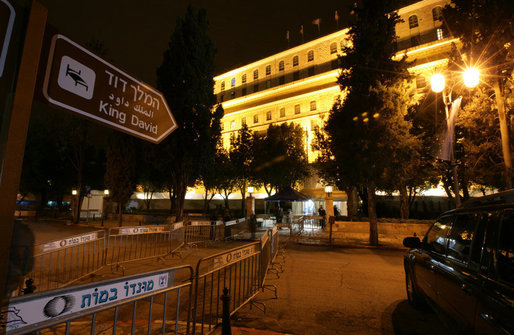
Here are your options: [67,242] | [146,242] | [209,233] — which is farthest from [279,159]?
[67,242]

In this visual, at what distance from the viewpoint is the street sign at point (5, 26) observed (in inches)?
51.2

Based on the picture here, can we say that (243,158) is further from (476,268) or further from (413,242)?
(476,268)

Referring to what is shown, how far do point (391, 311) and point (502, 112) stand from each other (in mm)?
10412

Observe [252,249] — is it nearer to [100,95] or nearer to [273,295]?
[273,295]

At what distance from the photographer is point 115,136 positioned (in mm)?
20219

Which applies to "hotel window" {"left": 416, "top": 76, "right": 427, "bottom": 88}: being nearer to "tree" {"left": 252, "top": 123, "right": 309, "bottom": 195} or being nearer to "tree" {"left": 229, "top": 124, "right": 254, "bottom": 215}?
"tree" {"left": 252, "top": 123, "right": 309, "bottom": 195}

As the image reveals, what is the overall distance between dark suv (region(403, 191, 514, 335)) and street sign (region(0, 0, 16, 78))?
11.5ft

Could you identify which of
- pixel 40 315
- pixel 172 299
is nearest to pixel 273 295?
pixel 172 299

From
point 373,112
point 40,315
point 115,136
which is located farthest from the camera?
point 115,136

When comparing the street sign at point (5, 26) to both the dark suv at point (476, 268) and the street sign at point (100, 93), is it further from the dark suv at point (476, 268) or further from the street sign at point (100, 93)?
the dark suv at point (476, 268)

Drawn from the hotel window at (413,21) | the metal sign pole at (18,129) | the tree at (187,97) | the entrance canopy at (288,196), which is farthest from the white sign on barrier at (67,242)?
the hotel window at (413,21)

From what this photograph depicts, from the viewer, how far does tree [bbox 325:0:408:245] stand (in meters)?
13.7

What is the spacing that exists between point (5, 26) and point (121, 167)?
21.1 metres

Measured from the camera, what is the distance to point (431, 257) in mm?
3834
